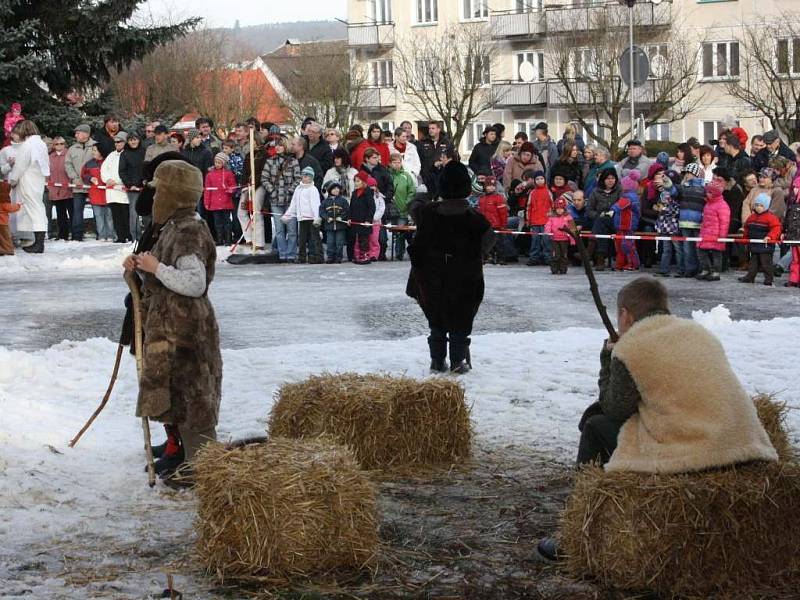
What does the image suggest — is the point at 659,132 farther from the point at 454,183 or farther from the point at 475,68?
the point at 454,183

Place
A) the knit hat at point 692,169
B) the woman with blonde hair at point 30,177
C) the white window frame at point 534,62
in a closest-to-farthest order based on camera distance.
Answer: the knit hat at point 692,169 < the woman with blonde hair at point 30,177 < the white window frame at point 534,62

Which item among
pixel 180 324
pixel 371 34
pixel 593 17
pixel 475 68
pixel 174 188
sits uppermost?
pixel 371 34

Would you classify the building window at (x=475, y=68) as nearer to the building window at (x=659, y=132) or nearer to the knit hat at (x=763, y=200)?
the building window at (x=659, y=132)

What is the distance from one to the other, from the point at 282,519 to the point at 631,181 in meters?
15.1

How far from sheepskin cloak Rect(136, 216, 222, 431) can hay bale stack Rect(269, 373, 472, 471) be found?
2.20 feet

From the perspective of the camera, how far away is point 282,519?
604 centimetres

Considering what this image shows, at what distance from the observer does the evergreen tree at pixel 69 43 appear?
26217 mm

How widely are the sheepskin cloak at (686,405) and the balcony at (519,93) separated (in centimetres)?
5303

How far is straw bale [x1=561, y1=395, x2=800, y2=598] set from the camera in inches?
224

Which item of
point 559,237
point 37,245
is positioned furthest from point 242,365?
point 37,245

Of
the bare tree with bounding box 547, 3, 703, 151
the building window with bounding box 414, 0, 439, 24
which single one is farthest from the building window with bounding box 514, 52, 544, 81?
the building window with bounding box 414, 0, 439, 24

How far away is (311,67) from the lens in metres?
68.6

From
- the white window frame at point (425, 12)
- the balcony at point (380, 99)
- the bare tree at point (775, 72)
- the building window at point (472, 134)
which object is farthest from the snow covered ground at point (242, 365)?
the balcony at point (380, 99)

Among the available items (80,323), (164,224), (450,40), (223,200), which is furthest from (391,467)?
(450,40)
